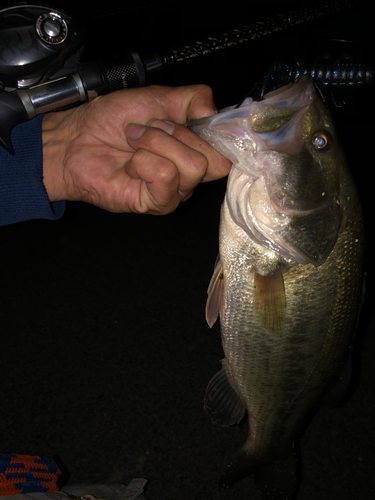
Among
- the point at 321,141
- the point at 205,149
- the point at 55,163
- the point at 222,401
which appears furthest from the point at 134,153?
the point at 222,401

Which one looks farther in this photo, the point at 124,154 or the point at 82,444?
the point at 82,444

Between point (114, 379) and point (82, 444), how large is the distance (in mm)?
449

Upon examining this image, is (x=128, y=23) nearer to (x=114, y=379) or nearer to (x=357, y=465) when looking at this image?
(x=114, y=379)

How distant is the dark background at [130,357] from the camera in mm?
2479

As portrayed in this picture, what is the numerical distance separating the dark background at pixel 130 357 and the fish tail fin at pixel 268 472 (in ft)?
2.39

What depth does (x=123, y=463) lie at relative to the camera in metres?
2.45

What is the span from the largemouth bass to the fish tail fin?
252 millimetres

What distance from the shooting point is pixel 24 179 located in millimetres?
1659

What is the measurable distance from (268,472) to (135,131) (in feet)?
5.08

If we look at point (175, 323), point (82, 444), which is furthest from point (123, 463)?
point (175, 323)

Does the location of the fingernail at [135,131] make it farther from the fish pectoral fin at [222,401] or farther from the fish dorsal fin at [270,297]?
the fish pectoral fin at [222,401]

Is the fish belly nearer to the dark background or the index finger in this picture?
the index finger

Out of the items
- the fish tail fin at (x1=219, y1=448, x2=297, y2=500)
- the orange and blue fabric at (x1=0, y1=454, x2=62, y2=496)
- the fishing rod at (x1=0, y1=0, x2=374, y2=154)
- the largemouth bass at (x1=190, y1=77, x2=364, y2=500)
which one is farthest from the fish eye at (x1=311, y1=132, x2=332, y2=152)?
the orange and blue fabric at (x1=0, y1=454, x2=62, y2=496)

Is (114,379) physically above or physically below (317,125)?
below
